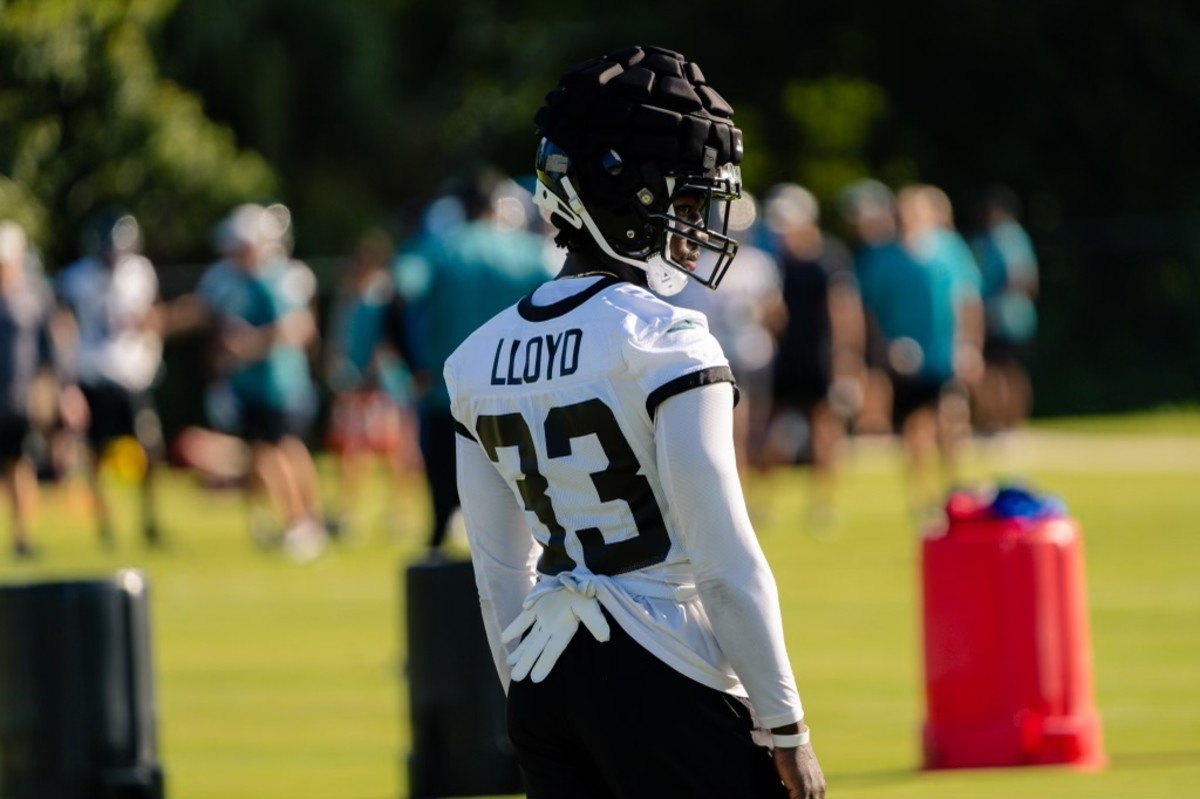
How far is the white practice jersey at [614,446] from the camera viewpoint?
4.33 meters

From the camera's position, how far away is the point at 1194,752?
29.2ft

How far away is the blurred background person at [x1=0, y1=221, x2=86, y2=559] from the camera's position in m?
16.9

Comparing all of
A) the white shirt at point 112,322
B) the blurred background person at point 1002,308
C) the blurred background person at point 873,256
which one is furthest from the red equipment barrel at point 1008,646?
the blurred background person at point 1002,308

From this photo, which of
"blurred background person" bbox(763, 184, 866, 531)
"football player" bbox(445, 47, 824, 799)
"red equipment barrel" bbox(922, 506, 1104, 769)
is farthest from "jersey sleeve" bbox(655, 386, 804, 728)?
"blurred background person" bbox(763, 184, 866, 531)

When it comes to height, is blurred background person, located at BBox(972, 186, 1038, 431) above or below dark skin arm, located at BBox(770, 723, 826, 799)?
above

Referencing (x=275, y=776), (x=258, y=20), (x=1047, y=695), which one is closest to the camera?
(x=1047, y=695)

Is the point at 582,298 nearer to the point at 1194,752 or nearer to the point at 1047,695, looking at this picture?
the point at 1047,695

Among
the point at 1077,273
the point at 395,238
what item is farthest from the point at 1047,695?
the point at 1077,273

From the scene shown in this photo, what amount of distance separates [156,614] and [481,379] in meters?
10.1

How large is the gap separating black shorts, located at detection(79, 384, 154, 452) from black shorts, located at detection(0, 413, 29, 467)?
3.40 feet

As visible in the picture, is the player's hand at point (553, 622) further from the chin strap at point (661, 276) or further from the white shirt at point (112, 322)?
the white shirt at point (112, 322)

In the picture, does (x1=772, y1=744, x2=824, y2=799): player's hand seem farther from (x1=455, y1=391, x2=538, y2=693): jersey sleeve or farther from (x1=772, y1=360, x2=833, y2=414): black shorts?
(x1=772, y1=360, x2=833, y2=414): black shorts

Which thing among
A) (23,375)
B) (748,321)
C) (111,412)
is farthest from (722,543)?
(748,321)

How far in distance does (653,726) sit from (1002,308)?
907 inches
